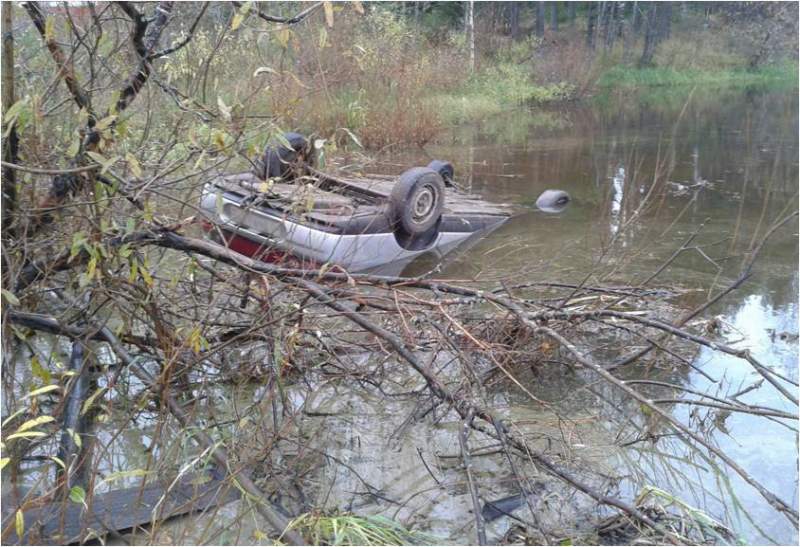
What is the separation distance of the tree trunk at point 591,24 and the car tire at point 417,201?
28575 mm

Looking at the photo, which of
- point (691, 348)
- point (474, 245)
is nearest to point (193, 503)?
point (691, 348)

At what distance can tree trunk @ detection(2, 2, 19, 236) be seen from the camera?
3352 mm

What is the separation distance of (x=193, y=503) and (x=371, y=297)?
114cm

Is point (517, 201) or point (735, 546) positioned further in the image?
point (517, 201)

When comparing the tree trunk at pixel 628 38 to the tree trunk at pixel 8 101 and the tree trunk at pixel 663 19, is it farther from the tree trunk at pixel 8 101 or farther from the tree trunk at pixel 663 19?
the tree trunk at pixel 8 101

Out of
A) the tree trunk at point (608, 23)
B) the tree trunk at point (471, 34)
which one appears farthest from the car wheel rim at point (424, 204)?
the tree trunk at point (608, 23)

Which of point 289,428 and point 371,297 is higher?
point 371,297

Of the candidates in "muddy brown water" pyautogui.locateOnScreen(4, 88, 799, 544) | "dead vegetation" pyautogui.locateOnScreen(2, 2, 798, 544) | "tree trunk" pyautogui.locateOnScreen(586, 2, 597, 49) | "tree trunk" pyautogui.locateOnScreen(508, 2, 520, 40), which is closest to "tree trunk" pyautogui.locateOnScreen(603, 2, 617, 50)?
"tree trunk" pyautogui.locateOnScreen(586, 2, 597, 49)

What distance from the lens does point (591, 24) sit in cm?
3622

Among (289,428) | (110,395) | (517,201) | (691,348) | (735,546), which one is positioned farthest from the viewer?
(517,201)

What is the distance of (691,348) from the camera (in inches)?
217

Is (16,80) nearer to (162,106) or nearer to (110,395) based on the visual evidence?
(162,106)

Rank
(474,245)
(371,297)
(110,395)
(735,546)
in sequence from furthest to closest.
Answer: (474,245)
(110,395)
(371,297)
(735,546)

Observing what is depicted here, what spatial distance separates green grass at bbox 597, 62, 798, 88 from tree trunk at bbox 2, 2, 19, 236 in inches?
1116
